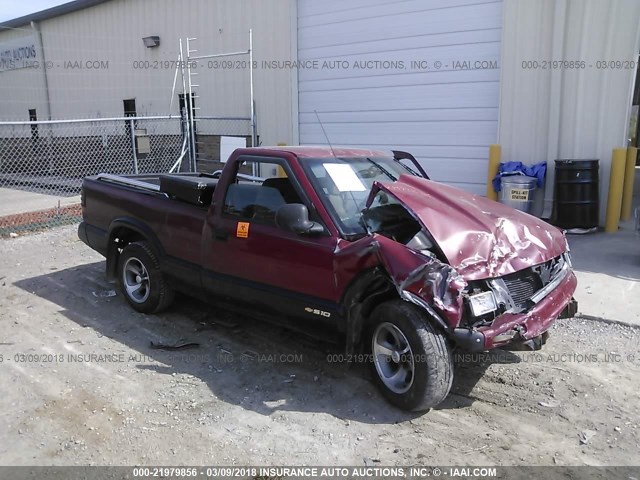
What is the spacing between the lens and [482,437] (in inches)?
135

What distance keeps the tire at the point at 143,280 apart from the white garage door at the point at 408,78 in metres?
6.23

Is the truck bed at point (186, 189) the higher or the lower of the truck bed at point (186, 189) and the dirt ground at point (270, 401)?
the higher

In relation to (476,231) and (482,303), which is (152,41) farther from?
(482,303)

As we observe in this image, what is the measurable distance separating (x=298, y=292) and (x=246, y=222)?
0.80 metres

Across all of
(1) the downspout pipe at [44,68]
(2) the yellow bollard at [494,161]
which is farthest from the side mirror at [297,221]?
(1) the downspout pipe at [44,68]

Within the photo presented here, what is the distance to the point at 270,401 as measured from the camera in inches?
154

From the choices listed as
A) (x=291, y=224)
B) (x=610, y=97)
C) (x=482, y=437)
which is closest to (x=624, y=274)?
(x=610, y=97)

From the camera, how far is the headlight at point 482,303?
11.2 ft

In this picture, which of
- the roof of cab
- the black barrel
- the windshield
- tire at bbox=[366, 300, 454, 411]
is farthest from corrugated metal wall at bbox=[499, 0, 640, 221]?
tire at bbox=[366, 300, 454, 411]

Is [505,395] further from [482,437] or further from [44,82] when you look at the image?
[44,82]

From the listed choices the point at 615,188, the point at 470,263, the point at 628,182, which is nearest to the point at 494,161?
the point at 615,188

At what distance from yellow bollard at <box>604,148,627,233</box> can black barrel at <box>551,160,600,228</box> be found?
0.54ft

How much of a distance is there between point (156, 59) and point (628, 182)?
12729mm

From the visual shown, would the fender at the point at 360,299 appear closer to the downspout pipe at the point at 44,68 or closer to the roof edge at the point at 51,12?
the roof edge at the point at 51,12
